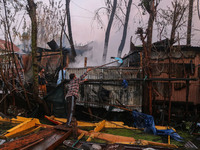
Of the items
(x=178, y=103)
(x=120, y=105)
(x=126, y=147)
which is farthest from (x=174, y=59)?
(x=126, y=147)

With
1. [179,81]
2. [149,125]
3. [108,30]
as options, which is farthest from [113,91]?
[108,30]

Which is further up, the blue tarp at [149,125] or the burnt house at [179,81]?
the burnt house at [179,81]

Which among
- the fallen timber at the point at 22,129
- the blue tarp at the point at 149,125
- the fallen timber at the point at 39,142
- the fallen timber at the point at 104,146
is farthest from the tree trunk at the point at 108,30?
the fallen timber at the point at 104,146

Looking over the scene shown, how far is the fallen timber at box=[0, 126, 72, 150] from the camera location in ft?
12.0

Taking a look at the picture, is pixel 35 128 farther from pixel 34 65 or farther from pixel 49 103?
pixel 34 65

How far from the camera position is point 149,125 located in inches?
212

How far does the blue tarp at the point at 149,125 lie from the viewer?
5.00 meters

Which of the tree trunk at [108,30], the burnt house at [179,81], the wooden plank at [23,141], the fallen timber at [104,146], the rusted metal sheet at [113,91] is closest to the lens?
the wooden plank at [23,141]

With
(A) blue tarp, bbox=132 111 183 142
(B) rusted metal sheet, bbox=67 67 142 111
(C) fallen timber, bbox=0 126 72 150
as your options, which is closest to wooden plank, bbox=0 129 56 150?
(C) fallen timber, bbox=0 126 72 150

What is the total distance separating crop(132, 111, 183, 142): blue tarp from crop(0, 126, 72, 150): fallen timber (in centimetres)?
279

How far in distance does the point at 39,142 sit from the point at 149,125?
3.78m

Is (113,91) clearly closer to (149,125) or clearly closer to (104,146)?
(149,125)

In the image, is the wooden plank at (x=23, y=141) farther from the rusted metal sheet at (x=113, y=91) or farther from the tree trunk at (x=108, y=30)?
the tree trunk at (x=108, y=30)

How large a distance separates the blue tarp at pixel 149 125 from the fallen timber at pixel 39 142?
2785mm
